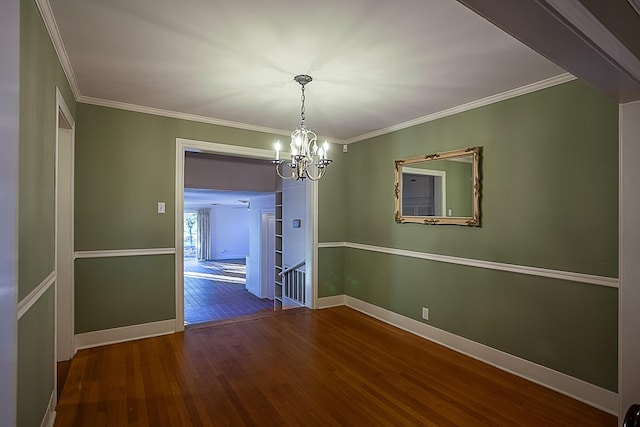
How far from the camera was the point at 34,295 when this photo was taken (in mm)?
1780

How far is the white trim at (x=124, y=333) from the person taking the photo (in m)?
3.35

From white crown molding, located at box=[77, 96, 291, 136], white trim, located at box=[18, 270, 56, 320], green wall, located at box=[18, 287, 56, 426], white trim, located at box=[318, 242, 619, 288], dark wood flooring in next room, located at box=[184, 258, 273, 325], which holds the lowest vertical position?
dark wood flooring in next room, located at box=[184, 258, 273, 325]

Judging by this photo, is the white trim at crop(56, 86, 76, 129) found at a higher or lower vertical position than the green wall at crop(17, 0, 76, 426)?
higher

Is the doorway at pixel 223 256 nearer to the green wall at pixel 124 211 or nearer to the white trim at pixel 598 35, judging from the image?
the green wall at pixel 124 211

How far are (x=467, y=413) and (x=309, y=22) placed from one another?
271cm

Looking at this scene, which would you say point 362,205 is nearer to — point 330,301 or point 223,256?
point 330,301

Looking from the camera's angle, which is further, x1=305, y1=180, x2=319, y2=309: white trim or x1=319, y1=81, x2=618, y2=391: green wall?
x1=305, y1=180, x2=319, y2=309: white trim

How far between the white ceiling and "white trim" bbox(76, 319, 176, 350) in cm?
229

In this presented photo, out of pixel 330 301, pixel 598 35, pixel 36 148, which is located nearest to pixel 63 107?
pixel 36 148

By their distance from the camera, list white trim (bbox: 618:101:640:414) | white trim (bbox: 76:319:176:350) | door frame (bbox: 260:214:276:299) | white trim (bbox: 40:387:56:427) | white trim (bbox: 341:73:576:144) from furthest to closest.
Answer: door frame (bbox: 260:214:276:299)
white trim (bbox: 76:319:176:350)
white trim (bbox: 341:73:576:144)
white trim (bbox: 40:387:56:427)
white trim (bbox: 618:101:640:414)

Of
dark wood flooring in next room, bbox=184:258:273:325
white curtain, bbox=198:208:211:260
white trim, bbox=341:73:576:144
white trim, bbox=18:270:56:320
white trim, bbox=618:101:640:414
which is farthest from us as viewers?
white curtain, bbox=198:208:211:260

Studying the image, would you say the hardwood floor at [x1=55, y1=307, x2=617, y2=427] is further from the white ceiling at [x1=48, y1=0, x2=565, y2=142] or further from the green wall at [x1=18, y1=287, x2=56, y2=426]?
the white ceiling at [x1=48, y1=0, x2=565, y2=142]

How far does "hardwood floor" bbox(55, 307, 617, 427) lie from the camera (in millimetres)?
2297

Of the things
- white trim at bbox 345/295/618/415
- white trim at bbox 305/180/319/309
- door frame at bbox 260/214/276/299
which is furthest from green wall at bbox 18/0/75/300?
door frame at bbox 260/214/276/299
